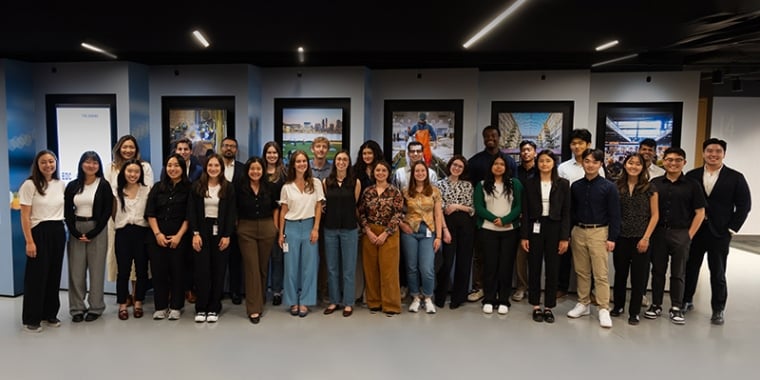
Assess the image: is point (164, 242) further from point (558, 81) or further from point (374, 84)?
point (558, 81)

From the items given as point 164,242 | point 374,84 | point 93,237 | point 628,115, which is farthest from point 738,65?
point 93,237

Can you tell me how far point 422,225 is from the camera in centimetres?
505

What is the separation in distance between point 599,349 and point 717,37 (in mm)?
4025

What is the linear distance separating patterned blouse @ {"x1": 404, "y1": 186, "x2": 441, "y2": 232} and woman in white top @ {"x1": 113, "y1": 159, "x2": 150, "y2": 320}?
2589mm

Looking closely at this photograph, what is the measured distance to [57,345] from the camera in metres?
4.29

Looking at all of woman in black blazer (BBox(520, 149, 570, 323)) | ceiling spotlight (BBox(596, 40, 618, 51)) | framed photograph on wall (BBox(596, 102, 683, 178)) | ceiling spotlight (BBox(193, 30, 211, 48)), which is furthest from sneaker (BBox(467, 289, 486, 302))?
ceiling spotlight (BBox(193, 30, 211, 48))

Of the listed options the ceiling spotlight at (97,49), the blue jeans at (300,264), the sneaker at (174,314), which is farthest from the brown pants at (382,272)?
the ceiling spotlight at (97,49)

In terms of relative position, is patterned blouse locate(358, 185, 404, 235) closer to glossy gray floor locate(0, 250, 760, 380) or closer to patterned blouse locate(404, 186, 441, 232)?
patterned blouse locate(404, 186, 441, 232)

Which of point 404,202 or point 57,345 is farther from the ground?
point 404,202

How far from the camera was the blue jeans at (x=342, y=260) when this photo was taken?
5051 mm

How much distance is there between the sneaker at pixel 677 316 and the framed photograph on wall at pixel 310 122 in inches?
172

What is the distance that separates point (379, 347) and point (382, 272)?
37.7 inches

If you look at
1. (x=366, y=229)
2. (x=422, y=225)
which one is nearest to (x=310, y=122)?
(x=366, y=229)

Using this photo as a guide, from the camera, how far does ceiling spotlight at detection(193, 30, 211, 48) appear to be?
536 centimetres
